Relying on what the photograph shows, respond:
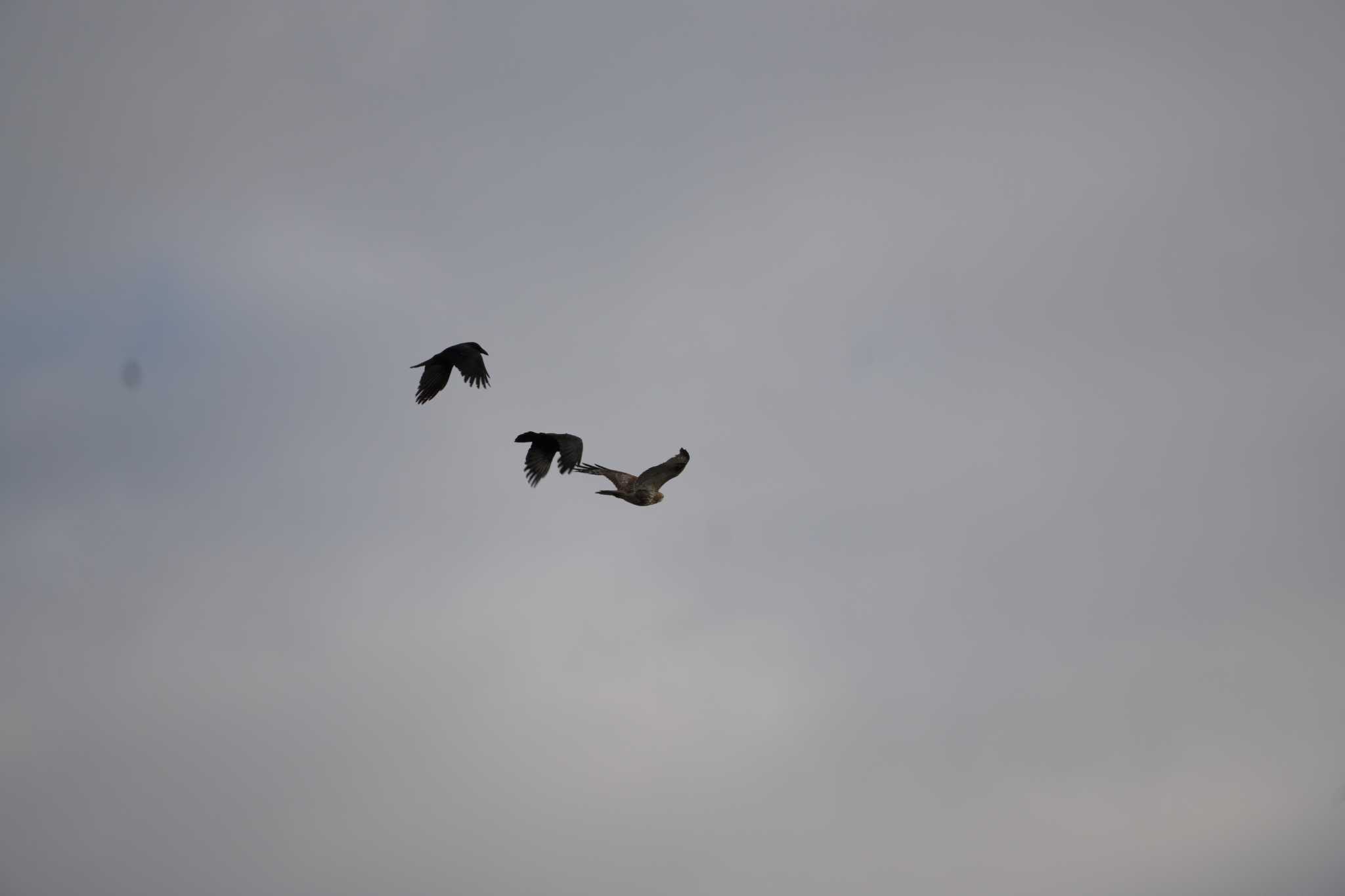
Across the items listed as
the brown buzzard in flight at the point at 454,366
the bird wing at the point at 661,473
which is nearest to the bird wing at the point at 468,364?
the brown buzzard in flight at the point at 454,366

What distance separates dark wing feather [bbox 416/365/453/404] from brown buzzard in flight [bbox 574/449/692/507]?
6.60 m

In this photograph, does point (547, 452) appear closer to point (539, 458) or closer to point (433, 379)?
point (539, 458)

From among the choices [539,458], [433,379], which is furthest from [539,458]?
[433,379]

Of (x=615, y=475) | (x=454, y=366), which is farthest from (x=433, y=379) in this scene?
(x=615, y=475)

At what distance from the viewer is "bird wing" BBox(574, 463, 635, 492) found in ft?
164

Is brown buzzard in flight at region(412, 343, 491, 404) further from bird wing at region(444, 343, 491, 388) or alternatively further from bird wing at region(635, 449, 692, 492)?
bird wing at region(635, 449, 692, 492)

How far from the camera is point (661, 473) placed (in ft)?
167

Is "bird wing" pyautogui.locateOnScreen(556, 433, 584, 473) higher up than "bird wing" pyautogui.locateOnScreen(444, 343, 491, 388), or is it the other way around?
"bird wing" pyautogui.locateOnScreen(444, 343, 491, 388)

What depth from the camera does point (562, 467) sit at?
164 ft

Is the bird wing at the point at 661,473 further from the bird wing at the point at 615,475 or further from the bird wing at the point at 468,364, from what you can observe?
Answer: the bird wing at the point at 468,364

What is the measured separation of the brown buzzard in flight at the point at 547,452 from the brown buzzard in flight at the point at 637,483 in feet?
1.60

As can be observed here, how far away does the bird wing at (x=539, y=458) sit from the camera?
50.0 meters

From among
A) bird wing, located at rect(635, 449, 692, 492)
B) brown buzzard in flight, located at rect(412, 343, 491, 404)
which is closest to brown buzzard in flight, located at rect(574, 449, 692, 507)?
bird wing, located at rect(635, 449, 692, 492)

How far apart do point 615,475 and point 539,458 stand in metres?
2.92
